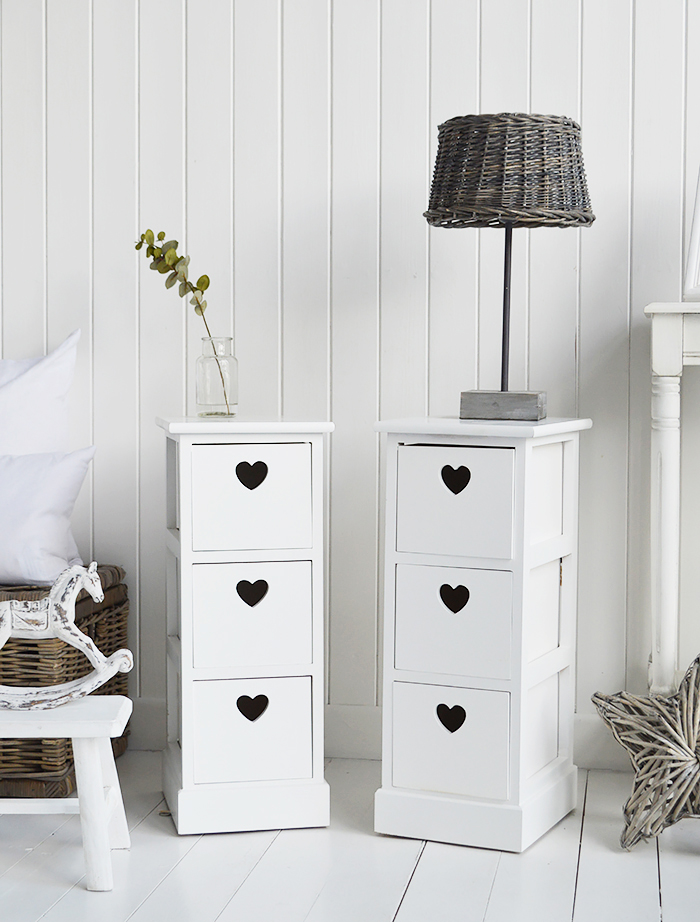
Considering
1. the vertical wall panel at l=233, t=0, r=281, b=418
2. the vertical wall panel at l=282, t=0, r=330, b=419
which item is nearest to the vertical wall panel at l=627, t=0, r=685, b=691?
the vertical wall panel at l=282, t=0, r=330, b=419

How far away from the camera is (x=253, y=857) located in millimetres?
1620

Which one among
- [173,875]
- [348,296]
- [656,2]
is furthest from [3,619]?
[656,2]

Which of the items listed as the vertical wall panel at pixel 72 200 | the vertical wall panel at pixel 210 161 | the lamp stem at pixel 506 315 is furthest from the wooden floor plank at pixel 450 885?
the vertical wall panel at pixel 210 161

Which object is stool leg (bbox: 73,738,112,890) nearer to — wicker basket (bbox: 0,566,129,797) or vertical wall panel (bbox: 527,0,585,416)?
wicker basket (bbox: 0,566,129,797)

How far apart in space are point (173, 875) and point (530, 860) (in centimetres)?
58

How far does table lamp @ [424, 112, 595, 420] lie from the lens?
1615 millimetres

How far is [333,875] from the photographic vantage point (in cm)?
155

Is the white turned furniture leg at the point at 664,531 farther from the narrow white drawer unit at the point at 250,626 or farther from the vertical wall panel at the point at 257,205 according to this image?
the vertical wall panel at the point at 257,205

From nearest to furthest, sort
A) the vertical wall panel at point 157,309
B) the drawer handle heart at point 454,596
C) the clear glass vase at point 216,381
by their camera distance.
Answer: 1. the drawer handle heart at point 454,596
2. the clear glass vase at point 216,381
3. the vertical wall panel at point 157,309

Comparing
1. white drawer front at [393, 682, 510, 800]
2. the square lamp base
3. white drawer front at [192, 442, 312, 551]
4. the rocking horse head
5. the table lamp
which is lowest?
white drawer front at [393, 682, 510, 800]

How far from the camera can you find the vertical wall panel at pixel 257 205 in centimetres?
208

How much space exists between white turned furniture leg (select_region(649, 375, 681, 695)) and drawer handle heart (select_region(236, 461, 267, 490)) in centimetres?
73

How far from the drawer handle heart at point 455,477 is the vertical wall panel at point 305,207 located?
1.62 ft

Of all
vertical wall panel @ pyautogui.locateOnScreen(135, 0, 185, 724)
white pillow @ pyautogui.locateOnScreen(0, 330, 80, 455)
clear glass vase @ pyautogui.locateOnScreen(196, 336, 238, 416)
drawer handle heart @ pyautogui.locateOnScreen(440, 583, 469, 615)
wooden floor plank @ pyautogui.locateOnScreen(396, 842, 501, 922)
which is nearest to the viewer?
wooden floor plank @ pyautogui.locateOnScreen(396, 842, 501, 922)
